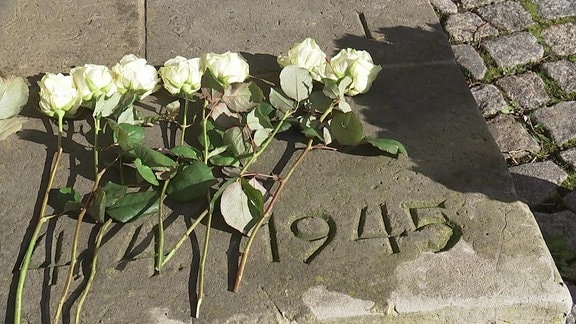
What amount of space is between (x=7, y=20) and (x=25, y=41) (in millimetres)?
184

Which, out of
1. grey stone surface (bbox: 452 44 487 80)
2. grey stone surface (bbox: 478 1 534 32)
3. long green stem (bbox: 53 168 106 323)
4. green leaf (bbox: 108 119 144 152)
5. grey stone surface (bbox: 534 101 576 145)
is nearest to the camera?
long green stem (bbox: 53 168 106 323)

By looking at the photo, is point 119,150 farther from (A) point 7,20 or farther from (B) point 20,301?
(A) point 7,20

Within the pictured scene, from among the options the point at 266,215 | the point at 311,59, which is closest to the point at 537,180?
the point at 311,59

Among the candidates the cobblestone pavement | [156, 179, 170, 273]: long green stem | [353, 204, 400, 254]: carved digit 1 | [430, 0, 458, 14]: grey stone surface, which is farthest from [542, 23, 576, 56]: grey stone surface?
[156, 179, 170, 273]: long green stem

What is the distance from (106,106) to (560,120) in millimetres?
1976

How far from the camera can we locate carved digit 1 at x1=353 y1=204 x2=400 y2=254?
188 cm

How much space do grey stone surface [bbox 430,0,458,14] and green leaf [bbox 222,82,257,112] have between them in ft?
6.09

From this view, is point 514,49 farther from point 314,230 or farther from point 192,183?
point 192,183

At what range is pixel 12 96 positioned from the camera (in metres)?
2.18

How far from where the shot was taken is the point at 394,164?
207cm

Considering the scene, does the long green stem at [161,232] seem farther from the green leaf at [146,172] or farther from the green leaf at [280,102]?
the green leaf at [280,102]

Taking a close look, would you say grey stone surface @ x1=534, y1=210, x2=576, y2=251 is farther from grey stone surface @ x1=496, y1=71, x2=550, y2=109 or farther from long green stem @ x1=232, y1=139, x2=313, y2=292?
long green stem @ x1=232, y1=139, x2=313, y2=292

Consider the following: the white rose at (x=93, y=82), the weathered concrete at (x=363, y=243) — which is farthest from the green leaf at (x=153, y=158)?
the white rose at (x=93, y=82)

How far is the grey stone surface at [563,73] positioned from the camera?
10.7 ft
